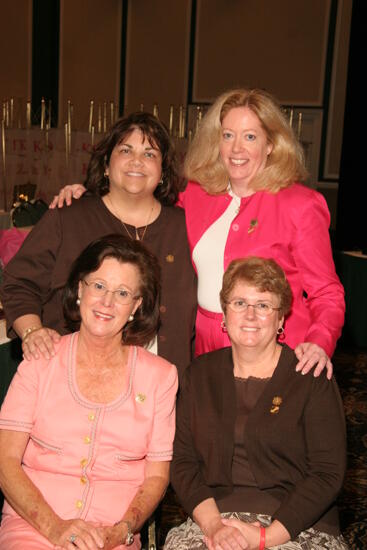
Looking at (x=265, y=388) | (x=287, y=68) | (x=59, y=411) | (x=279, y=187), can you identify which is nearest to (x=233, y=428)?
(x=265, y=388)

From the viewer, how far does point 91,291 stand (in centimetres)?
188

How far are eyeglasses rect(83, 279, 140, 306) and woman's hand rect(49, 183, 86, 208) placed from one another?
43 centimetres

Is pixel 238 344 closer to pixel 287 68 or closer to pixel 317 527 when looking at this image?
pixel 317 527

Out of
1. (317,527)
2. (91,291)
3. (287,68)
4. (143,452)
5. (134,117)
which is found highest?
(287,68)

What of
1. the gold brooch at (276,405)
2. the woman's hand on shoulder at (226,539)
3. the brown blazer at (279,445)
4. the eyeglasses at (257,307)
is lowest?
the woman's hand on shoulder at (226,539)

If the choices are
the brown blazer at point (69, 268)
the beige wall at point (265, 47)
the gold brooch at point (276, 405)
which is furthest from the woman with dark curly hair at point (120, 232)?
the beige wall at point (265, 47)

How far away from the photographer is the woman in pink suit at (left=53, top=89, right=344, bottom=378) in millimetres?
2150

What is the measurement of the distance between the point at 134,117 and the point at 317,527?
1310 mm

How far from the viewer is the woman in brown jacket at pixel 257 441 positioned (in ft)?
5.85

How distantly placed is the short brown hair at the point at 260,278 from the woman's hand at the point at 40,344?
0.48 metres

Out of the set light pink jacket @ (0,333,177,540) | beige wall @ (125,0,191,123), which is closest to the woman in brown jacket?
light pink jacket @ (0,333,177,540)

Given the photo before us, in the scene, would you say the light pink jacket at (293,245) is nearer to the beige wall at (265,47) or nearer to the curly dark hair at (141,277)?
the curly dark hair at (141,277)

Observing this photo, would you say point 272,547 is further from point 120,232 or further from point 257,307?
point 120,232

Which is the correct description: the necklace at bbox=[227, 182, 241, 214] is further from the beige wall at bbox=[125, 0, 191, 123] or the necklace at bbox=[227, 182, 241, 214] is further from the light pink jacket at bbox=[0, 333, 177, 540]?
the beige wall at bbox=[125, 0, 191, 123]
